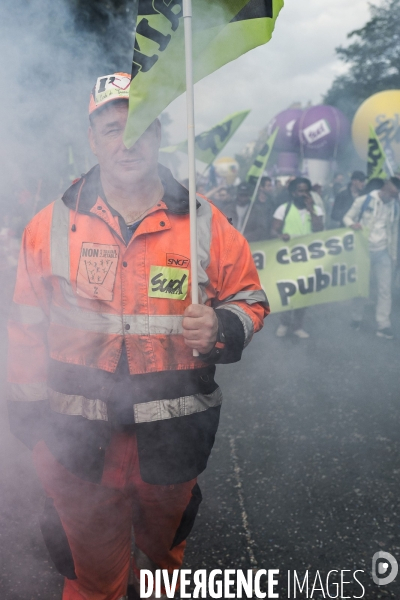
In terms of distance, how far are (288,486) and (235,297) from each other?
1724 millimetres

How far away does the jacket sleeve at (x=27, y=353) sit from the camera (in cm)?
186

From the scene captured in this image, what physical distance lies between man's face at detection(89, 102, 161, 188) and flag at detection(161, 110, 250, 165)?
4630 millimetres

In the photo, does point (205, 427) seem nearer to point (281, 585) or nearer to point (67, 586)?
point (67, 586)

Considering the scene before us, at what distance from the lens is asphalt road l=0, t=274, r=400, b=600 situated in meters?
2.59

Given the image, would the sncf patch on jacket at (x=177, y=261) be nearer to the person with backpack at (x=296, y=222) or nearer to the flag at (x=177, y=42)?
the flag at (x=177, y=42)

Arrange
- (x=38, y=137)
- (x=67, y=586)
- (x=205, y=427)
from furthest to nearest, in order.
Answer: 1. (x=38, y=137)
2. (x=67, y=586)
3. (x=205, y=427)

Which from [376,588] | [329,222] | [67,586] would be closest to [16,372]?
[67,586]

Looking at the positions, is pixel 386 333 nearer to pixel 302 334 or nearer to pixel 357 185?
pixel 302 334

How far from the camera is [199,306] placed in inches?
67.2

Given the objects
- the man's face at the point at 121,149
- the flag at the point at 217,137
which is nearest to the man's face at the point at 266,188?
the flag at the point at 217,137

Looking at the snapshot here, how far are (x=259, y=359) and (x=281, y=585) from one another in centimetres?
327

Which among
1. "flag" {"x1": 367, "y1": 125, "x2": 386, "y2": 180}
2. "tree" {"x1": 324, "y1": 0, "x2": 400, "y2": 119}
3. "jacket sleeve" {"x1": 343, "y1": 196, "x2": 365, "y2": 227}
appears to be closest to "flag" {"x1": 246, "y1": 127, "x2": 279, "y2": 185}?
"jacket sleeve" {"x1": 343, "y1": 196, "x2": 365, "y2": 227}

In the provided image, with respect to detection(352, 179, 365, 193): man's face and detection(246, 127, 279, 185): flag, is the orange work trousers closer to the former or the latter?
detection(246, 127, 279, 185): flag

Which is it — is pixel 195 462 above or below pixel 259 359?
above
